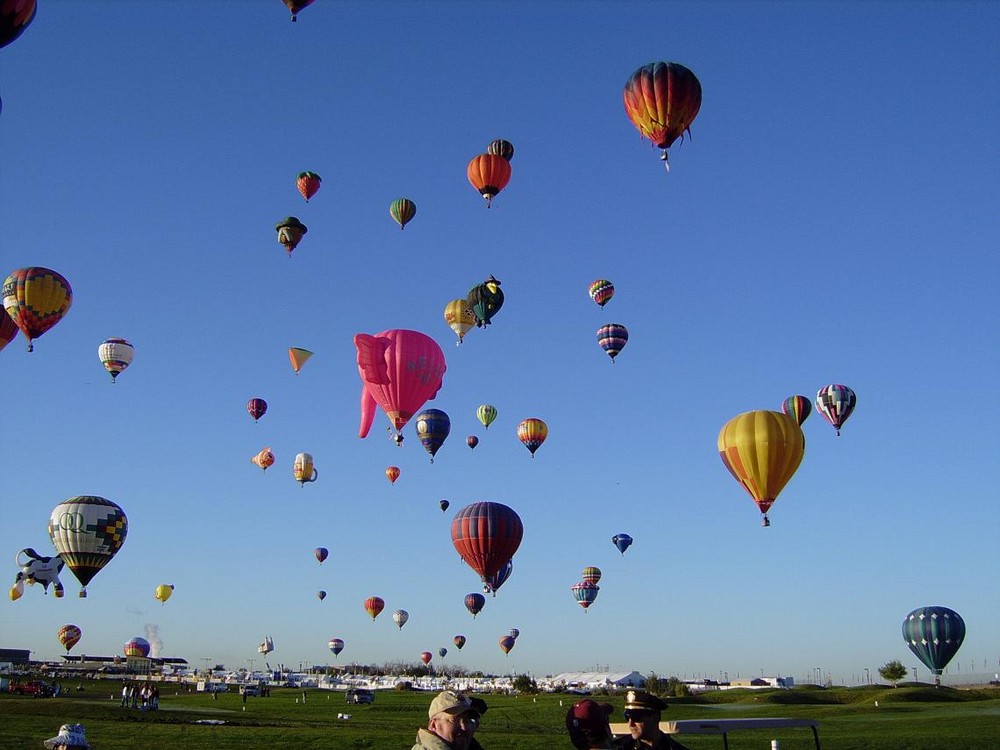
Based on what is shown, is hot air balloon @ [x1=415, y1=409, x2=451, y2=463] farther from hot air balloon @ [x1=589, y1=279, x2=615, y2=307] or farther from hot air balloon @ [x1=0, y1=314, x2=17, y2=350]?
hot air balloon @ [x1=0, y1=314, x2=17, y2=350]

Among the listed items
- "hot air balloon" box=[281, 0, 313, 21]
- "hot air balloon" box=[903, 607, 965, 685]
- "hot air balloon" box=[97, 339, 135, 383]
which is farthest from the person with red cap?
"hot air balloon" box=[97, 339, 135, 383]

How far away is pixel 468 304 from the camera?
158ft

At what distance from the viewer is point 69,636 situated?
82562mm

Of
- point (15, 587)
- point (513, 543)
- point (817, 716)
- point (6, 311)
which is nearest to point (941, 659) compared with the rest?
point (817, 716)

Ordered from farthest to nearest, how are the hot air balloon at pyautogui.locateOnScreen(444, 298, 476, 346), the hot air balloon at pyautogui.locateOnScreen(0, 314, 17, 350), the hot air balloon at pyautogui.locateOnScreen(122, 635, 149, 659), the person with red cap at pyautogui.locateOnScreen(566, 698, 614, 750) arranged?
the hot air balloon at pyautogui.locateOnScreen(122, 635, 149, 659) < the hot air balloon at pyautogui.locateOnScreen(444, 298, 476, 346) < the hot air balloon at pyautogui.locateOnScreen(0, 314, 17, 350) < the person with red cap at pyautogui.locateOnScreen(566, 698, 614, 750)

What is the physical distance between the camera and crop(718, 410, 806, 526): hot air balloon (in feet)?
108

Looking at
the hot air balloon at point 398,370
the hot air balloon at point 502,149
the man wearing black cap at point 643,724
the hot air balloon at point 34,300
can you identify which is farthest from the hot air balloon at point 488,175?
the man wearing black cap at point 643,724

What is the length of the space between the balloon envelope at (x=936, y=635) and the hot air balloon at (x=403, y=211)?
109 feet

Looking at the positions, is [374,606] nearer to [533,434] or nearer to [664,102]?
[533,434]

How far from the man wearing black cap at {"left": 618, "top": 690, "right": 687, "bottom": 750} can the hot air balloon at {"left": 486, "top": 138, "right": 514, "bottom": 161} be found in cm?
4016

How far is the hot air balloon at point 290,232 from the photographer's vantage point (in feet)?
148

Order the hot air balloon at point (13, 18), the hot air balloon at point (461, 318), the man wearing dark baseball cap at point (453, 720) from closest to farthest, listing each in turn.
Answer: the man wearing dark baseball cap at point (453, 720) < the hot air balloon at point (13, 18) < the hot air balloon at point (461, 318)

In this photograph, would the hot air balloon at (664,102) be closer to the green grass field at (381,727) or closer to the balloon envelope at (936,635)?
the green grass field at (381,727)

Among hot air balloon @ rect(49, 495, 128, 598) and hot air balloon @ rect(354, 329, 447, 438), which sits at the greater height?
hot air balloon @ rect(354, 329, 447, 438)
